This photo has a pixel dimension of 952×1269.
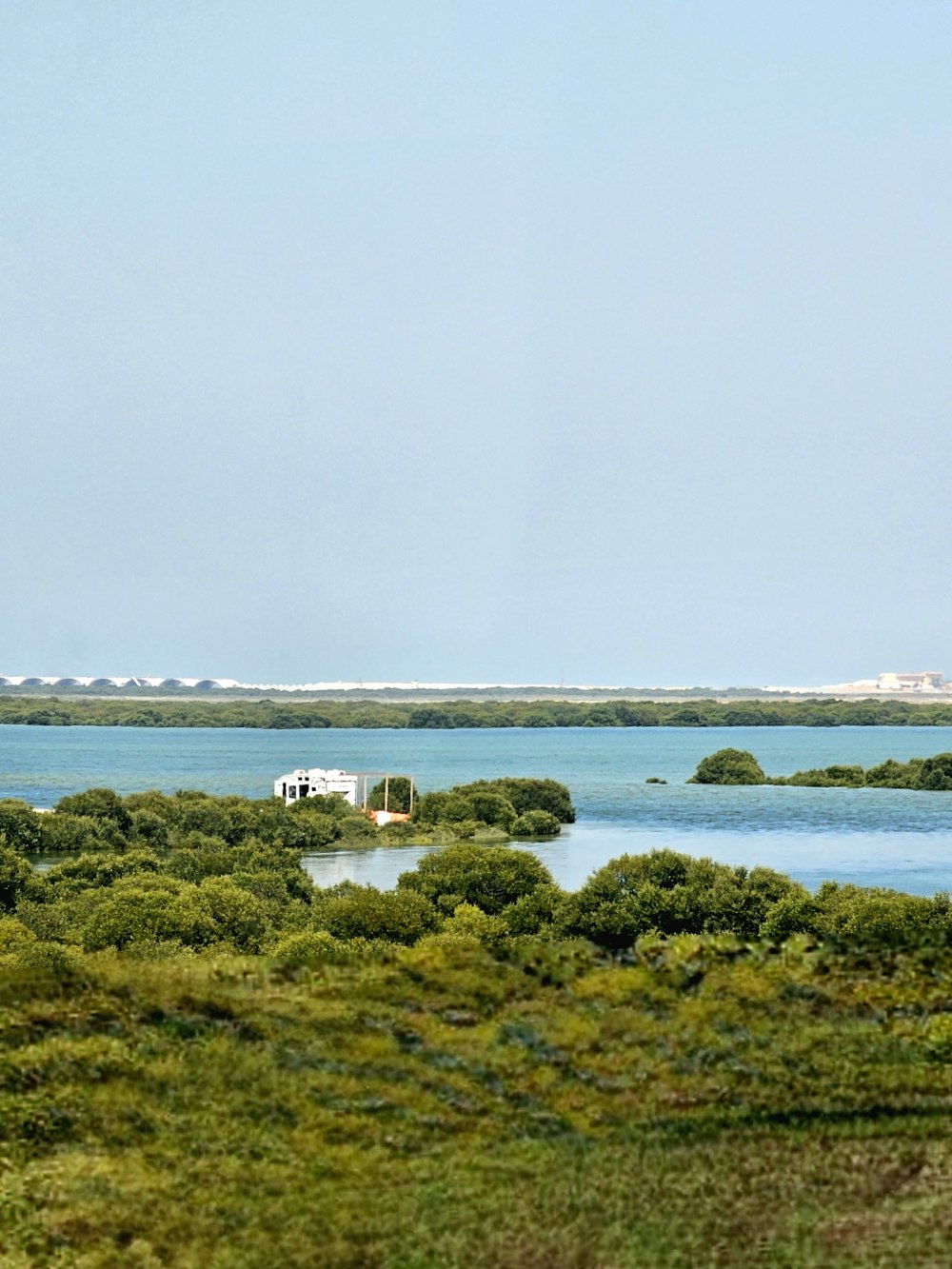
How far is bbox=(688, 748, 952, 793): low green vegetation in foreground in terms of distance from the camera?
4266 centimetres

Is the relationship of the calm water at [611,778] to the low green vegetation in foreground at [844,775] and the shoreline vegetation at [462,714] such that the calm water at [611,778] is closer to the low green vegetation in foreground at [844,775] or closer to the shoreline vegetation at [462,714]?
the shoreline vegetation at [462,714]

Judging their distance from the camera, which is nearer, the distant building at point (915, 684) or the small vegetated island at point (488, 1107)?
the small vegetated island at point (488, 1107)

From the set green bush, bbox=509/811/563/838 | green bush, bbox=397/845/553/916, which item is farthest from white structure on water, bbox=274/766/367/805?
green bush, bbox=397/845/553/916

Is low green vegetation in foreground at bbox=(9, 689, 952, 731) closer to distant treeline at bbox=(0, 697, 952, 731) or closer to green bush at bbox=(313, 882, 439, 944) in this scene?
distant treeline at bbox=(0, 697, 952, 731)

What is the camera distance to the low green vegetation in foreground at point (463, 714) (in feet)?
292

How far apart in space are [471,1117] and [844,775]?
145ft

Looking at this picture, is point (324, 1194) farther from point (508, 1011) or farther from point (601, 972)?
point (601, 972)

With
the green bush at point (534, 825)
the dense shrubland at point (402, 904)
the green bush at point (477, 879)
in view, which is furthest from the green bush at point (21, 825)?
the green bush at point (477, 879)

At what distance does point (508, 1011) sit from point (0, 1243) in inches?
73.7

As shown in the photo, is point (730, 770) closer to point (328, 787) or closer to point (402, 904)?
point (328, 787)

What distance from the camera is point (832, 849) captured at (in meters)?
30.2

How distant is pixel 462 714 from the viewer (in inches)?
3807

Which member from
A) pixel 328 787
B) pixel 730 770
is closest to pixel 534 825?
pixel 328 787

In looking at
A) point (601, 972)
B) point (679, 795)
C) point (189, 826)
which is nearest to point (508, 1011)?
point (601, 972)
